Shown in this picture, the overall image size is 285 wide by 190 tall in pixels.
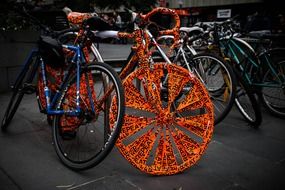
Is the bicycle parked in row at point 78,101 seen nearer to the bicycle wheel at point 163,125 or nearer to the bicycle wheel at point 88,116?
the bicycle wheel at point 88,116

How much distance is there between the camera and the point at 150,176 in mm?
2668

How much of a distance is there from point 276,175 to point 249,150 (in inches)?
21.8

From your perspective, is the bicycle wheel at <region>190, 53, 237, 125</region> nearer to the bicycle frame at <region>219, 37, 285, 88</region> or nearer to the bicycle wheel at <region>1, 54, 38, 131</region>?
the bicycle frame at <region>219, 37, 285, 88</region>

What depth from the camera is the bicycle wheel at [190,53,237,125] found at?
3596mm

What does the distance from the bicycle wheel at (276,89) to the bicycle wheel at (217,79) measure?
62cm

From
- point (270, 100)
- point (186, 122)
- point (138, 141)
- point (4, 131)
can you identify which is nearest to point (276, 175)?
point (186, 122)

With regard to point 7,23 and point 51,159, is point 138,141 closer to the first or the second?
point 51,159

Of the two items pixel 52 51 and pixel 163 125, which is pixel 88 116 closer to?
pixel 163 125

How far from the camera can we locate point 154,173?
2619 mm

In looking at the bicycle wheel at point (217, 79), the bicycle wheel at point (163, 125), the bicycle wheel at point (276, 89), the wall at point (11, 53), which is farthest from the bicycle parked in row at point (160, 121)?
the wall at point (11, 53)

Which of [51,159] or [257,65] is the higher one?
[257,65]

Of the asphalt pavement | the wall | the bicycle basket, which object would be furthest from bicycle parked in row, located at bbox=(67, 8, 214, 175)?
the wall

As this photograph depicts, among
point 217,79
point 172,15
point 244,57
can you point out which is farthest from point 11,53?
point 244,57

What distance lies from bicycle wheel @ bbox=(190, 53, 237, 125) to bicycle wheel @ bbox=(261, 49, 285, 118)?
62 centimetres
